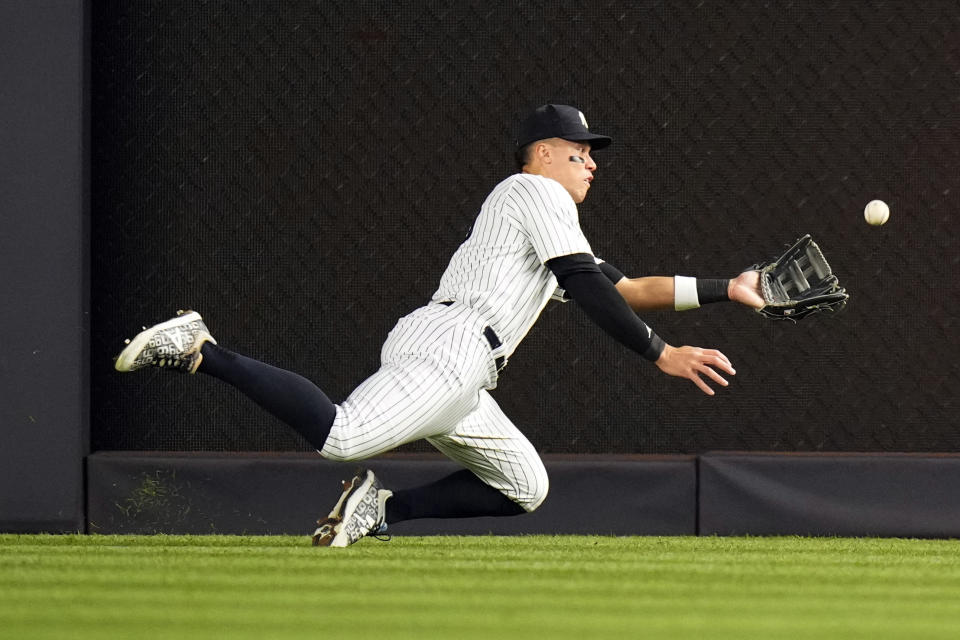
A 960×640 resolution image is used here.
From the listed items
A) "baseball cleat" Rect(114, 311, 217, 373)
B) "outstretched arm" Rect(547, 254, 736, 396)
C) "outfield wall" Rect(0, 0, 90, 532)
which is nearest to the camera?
"baseball cleat" Rect(114, 311, 217, 373)

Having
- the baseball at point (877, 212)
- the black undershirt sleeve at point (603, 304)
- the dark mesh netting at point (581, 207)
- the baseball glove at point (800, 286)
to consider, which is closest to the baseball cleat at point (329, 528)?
the black undershirt sleeve at point (603, 304)

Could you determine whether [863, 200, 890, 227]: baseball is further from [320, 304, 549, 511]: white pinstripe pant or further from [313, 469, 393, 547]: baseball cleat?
[313, 469, 393, 547]: baseball cleat

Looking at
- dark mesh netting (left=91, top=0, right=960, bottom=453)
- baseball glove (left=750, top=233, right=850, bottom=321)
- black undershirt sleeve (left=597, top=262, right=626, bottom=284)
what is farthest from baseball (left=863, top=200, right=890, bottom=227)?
black undershirt sleeve (left=597, top=262, right=626, bottom=284)

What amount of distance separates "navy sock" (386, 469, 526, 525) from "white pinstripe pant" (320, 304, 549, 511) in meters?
0.13

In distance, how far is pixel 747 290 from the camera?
3.28 metres

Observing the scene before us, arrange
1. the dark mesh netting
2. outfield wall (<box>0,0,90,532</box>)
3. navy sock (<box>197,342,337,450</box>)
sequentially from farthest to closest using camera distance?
the dark mesh netting → outfield wall (<box>0,0,90,532</box>) → navy sock (<box>197,342,337,450</box>)

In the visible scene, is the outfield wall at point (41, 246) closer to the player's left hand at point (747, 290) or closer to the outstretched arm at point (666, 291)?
the outstretched arm at point (666, 291)

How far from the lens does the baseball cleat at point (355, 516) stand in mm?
3137

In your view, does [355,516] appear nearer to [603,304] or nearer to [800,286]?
[603,304]

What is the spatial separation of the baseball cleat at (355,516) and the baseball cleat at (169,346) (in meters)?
0.66

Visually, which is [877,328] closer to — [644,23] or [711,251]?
[711,251]

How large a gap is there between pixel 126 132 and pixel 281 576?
2570mm

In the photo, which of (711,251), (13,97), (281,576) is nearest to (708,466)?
(711,251)

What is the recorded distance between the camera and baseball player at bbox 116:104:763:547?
273 cm
